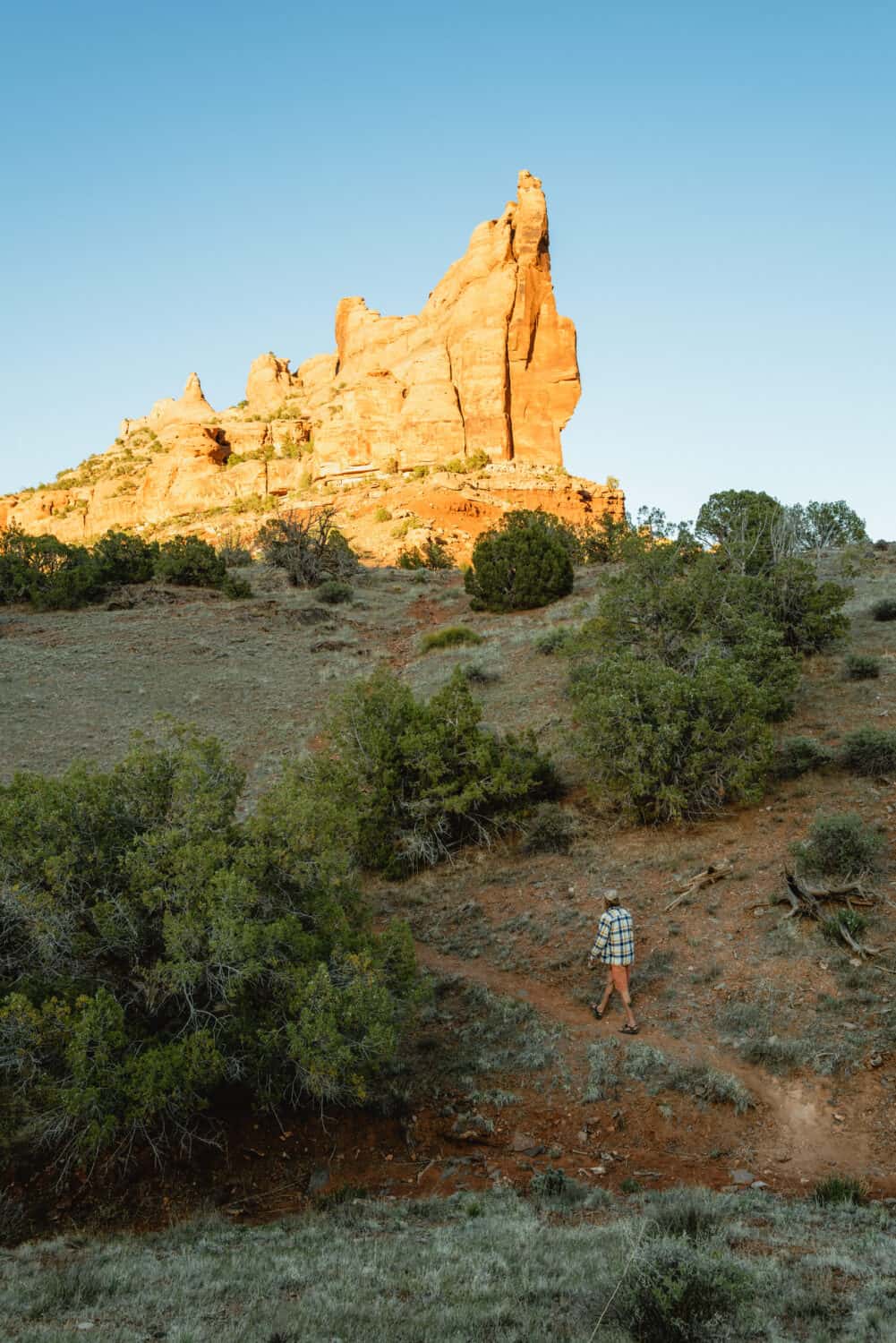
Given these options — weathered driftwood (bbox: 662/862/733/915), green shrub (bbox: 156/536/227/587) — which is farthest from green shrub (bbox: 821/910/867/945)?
green shrub (bbox: 156/536/227/587)

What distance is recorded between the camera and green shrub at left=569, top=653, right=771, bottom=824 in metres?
12.4

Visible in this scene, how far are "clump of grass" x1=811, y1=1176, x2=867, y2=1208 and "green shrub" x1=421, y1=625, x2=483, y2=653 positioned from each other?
75.5 feet

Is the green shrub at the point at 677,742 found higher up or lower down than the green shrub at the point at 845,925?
higher up

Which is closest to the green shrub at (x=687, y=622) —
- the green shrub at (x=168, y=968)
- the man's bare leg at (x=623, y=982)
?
the man's bare leg at (x=623, y=982)

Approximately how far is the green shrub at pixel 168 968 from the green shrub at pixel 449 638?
20508 mm

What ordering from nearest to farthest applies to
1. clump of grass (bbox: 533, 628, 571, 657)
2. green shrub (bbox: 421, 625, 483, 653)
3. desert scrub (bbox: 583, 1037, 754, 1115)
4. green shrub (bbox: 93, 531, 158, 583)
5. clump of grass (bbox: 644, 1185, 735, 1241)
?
clump of grass (bbox: 644, 1185, 735, 1241), desert scrub (bbox: 583, 1037, 754, 1115), clump of grass (bbox: 533, 628, 571, 657), green shrub (bbox: 421, 625, 483, 653), green shrub (bbox: 93, 531, 158, 583)

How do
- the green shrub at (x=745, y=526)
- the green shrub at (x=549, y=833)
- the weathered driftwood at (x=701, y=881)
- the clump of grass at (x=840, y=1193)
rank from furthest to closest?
the green shrub at (x=745, y=526) → the green shrub at (x=549, y=833) → the weathered driftwood at (x=701, y=881) → the clump of grass at (x=840, y=1193)

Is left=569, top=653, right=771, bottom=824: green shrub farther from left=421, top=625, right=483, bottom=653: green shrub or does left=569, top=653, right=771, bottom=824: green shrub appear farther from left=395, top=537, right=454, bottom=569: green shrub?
left=395, top=537, right=454, bottom=569: green shrub

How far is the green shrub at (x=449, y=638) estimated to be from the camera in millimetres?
28891

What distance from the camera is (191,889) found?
24.3ft

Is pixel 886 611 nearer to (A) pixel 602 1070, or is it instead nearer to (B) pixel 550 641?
(B) pixel 550 641

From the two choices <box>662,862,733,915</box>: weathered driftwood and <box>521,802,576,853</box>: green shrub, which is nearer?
<box>662,862,733,915</box>: weathered driftwood

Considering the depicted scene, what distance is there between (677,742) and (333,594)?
2547 centimetres

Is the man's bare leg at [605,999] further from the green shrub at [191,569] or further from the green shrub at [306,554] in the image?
the green shrub at [306,554]
